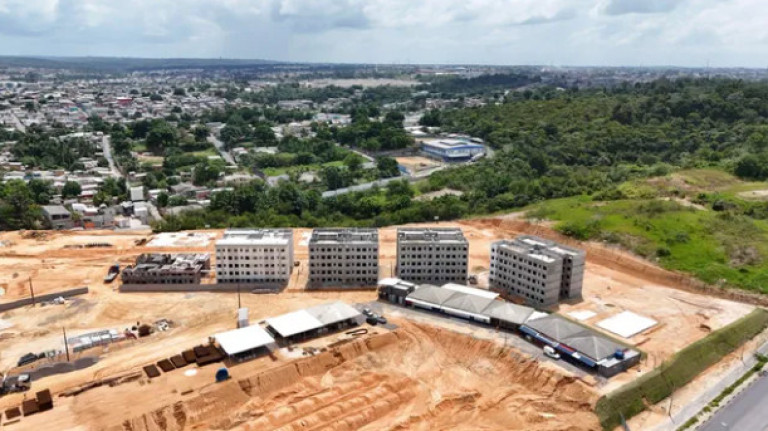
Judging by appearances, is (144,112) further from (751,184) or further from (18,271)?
(751,184)

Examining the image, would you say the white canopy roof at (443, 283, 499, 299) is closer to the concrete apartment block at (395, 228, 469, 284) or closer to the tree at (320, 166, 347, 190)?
the concrete apartment block at (395, 228, 469, 284)

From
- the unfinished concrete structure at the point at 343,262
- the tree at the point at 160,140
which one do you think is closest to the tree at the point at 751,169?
the unfinished concrete structure at the point at 343,262

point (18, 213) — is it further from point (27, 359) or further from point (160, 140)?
point (160, 140)

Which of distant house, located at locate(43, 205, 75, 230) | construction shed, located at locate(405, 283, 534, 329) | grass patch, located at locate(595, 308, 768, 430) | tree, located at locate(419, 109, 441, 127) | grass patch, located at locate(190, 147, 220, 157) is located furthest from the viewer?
tree, located at locate(419, 109, 441, 127)

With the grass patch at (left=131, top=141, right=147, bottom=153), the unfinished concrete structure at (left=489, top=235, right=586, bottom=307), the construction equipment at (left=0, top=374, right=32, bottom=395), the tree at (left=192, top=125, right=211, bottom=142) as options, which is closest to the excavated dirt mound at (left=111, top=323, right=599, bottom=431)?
the construction equipment at (left=0, top=374, right=32, bottom=395)

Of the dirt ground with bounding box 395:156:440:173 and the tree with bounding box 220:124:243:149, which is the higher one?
the tree with bounding box 220:124:243:149

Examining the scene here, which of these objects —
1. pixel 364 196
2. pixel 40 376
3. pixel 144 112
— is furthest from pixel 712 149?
pixel 144 112

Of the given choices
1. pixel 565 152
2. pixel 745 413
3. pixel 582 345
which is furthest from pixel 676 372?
pixel 565 152
